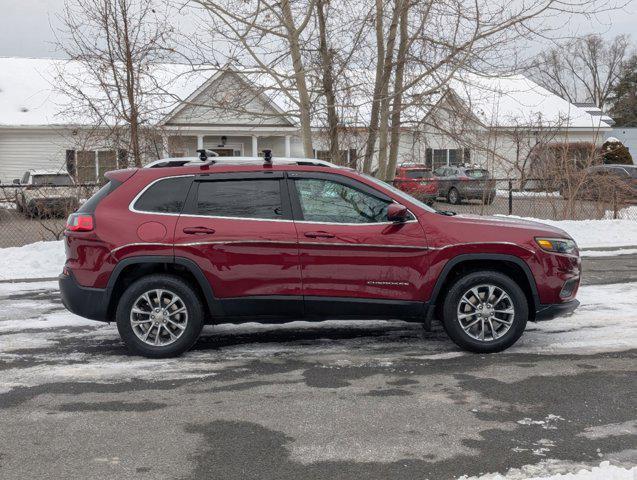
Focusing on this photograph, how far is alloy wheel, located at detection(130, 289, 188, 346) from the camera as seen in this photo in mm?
6652

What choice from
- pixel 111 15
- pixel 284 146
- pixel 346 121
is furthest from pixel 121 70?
pixel 284 146

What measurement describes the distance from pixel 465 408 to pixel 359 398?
2.52 feet

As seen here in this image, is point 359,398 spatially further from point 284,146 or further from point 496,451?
point 284,146

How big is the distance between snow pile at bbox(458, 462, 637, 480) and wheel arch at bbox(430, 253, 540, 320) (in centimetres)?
269

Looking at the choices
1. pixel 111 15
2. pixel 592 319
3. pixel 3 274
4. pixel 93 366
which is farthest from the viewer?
pixel 111 15

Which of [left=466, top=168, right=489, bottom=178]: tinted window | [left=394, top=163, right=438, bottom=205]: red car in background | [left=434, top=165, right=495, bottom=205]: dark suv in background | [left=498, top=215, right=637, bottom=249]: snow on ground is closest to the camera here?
[left=498, top=215, right=637, bottom=249]: snow on ground

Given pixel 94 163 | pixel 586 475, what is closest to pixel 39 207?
pixel 94 163

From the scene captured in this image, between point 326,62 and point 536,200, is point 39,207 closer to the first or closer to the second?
point 326,62

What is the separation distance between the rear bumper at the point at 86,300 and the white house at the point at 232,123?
651 cm

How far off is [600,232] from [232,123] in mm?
16121

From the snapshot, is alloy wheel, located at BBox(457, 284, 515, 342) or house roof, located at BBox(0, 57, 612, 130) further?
house roof, located at BBox(0, 57, 612, 130)

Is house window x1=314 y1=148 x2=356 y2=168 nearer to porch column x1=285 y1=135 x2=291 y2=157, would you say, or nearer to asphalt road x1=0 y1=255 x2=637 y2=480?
asphalt road x1=0 y1=255 x2=637 y2=480

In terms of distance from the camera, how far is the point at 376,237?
6609 millimetres

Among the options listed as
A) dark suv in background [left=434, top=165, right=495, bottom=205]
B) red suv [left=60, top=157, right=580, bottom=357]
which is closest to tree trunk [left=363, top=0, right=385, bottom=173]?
dark suv in background [left=434, top=165, right=495, bottom=205]
